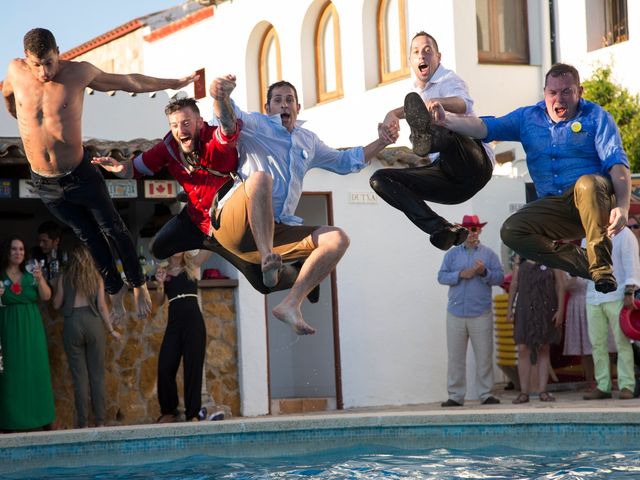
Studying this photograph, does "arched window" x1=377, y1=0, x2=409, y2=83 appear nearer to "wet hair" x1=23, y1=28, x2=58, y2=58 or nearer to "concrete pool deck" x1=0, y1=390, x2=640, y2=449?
"concrete pool deck" x1=0, y1=390, x2=640, y2=449

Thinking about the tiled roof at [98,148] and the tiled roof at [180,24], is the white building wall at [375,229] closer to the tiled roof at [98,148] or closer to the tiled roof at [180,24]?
the tiled roof at [180,24]

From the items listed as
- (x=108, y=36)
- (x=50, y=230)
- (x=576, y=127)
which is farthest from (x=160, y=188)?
(x=108, y=36)

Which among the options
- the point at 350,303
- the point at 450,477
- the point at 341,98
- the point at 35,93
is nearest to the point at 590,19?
the point at 341,98

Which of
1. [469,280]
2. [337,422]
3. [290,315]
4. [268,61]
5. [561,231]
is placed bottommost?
[337,422]

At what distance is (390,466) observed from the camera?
11664 millimetres

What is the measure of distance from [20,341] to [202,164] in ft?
17.2

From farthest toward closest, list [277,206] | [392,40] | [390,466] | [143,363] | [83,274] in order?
[392,40] → [143,363] → [83,274] → [390,466] → [277,206]

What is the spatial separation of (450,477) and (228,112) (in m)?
3.54

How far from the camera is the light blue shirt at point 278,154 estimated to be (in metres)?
10.0

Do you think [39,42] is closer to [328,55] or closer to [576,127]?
[576,127]

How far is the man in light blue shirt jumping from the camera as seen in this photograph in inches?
384

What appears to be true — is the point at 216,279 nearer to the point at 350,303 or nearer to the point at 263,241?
the point at 350,303

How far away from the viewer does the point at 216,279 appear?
16.6 m

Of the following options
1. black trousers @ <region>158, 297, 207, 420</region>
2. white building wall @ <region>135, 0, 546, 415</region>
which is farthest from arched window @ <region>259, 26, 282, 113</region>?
black trousers @ <region>158, 297, 207, 420</region>
